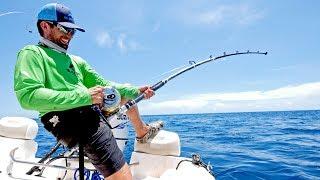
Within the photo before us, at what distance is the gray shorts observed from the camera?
2.63 metres

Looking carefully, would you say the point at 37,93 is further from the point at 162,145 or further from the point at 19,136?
the point at 19,136

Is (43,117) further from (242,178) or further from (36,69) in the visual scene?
(242,178)

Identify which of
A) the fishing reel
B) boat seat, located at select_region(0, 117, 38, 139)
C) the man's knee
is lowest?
the man's knee

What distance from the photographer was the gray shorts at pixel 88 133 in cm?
263

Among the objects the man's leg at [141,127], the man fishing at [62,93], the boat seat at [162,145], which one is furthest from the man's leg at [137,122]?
the man fishing at [62,93]

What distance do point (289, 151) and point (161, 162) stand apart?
8.63 metres

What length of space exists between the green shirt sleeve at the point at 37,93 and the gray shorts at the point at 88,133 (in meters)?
0.22

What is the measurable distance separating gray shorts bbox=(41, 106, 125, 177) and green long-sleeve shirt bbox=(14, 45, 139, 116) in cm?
14

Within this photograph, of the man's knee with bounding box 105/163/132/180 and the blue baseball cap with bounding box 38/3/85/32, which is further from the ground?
the blue baseball cap with bounding box 38/3/85/32

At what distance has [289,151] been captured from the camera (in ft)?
37.9

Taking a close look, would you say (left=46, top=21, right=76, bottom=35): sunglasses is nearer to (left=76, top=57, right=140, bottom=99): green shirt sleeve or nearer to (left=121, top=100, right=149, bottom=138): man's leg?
(left=76, top=57, right=140, bottom=99): green shirt sleeve

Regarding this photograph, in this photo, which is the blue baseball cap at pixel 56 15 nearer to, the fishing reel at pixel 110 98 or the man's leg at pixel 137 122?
the fishing reel at pixel 110 98

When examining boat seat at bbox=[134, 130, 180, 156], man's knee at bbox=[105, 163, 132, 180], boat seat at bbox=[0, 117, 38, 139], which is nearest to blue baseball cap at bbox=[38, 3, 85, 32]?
man's knee at bbox=[105, 163, 132, 180]

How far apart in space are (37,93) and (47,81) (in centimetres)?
27
